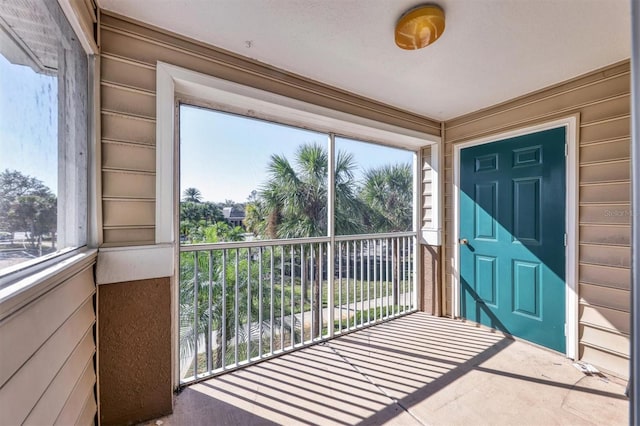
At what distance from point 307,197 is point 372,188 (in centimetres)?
80

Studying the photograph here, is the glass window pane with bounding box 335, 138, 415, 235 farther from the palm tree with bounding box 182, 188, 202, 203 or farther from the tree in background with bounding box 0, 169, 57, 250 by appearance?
the tree in background with bounding box 0, 169, 57, 250

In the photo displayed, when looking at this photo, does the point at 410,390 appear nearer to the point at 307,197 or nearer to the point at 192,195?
the point at 307,197

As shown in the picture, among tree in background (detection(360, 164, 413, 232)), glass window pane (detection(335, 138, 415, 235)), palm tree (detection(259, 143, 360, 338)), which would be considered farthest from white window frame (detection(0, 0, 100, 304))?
tree in background (detection(360, 164, 413, 232))

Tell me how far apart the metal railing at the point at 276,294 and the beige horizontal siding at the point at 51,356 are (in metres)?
0.64

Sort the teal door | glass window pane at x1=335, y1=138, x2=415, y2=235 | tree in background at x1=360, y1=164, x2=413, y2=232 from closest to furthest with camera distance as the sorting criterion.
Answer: the teal door
glass window pane at x1=335, y1=138, x2=415, y2=235
tree in background at x1=360, y1=164, x2=413, y2=232

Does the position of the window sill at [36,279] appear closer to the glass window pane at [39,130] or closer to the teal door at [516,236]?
the glass window pane at [39,130]

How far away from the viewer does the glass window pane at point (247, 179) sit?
189cm

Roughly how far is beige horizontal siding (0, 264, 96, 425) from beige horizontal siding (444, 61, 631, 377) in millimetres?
3115

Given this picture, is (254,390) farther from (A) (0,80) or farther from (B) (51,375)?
(A) (0,80)

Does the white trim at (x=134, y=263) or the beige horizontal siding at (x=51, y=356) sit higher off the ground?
the white trim at (x=134, y=263)

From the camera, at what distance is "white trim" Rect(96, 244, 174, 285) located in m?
1.43

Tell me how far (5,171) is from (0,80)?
0.25 metres

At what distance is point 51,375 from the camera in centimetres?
95

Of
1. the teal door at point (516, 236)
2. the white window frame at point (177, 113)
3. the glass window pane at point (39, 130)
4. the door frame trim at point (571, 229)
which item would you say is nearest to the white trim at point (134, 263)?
the white window frame at point (177, 113)
